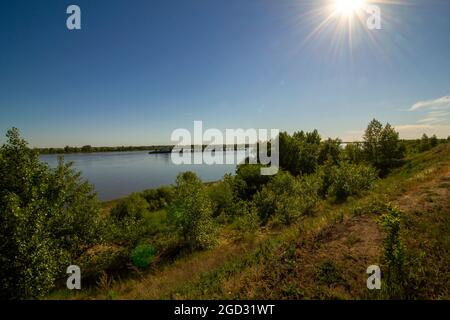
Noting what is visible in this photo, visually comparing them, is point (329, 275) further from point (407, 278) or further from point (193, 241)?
point (193, 241)

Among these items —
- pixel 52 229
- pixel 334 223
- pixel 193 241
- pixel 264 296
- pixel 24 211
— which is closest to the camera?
pixel 264 296

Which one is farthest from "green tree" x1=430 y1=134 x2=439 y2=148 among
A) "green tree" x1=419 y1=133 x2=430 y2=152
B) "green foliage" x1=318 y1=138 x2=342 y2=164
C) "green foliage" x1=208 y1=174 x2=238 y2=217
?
"green foliage" x1=208 y1=174 x2=238 y2=217

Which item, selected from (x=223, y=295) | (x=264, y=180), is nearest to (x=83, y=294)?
(x=223, y=295)

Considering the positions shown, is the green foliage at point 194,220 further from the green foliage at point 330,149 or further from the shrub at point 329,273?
the green foliage at point 330,149

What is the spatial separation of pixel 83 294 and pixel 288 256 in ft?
33.7

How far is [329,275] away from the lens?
6.55 metres

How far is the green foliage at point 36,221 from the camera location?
8.05 m

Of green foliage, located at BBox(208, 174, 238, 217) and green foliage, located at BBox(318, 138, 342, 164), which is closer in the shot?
green foliage, located at BBox(208, 174, 238, 217)

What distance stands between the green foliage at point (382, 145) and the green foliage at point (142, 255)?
53.5m

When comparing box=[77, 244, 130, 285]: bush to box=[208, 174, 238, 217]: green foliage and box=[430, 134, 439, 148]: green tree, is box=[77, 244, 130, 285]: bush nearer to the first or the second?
box=[208, 174, 238, 217]: green foliage

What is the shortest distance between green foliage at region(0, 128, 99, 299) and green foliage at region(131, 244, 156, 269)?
4.17 meters

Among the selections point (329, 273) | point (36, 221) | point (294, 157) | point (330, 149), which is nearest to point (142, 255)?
point (36, 221)

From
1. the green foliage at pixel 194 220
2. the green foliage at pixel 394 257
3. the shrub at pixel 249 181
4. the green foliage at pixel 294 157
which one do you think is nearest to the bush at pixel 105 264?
the green foliage at pixel 194 220

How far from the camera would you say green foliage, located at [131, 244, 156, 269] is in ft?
56.0
